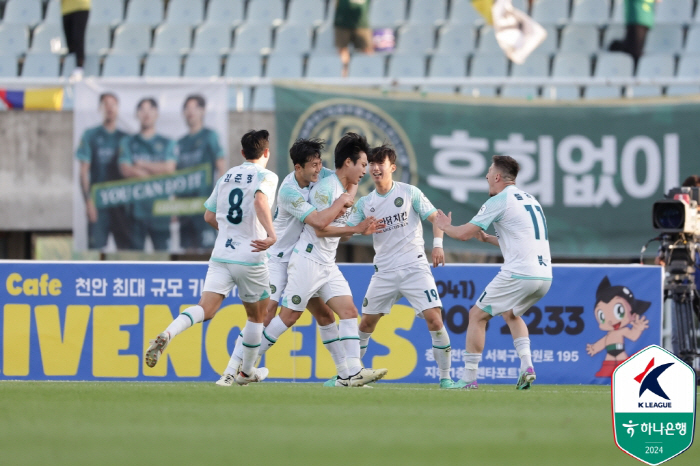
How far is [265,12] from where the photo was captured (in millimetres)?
17047

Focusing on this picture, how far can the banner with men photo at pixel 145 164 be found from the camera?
13.7 m

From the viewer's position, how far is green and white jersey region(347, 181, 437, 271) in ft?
27.9

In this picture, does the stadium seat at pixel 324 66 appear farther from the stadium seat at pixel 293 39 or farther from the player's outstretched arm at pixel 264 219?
the player's outstretched arm at pixel 264 219

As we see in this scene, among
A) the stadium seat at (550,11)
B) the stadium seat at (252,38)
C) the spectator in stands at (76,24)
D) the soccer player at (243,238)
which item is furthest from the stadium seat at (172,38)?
the soccer player at (243,238)

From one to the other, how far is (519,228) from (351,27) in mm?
8049

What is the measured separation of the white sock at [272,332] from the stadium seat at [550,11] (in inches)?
369

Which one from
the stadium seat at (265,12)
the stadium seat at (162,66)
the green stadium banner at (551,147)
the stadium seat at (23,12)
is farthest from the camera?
the stadium seat at (23,12)

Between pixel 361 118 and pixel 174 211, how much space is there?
2.62 m

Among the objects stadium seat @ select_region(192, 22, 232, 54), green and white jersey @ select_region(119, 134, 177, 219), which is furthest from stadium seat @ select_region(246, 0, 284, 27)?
green and white jersey @ select_region(119, 134, 177, 219)

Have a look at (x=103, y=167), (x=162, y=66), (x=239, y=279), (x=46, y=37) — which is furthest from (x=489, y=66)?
(x=239, y=279)

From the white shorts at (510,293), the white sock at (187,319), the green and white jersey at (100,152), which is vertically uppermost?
the green and white jersey at (100,152)

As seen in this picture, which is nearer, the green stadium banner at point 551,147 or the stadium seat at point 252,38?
the green stadium banner at point 551,147

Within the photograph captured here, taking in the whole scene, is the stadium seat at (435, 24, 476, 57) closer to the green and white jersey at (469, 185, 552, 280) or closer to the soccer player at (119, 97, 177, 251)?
the soccer player at (119, 97, 177, 251)

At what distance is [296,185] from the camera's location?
328 inches
